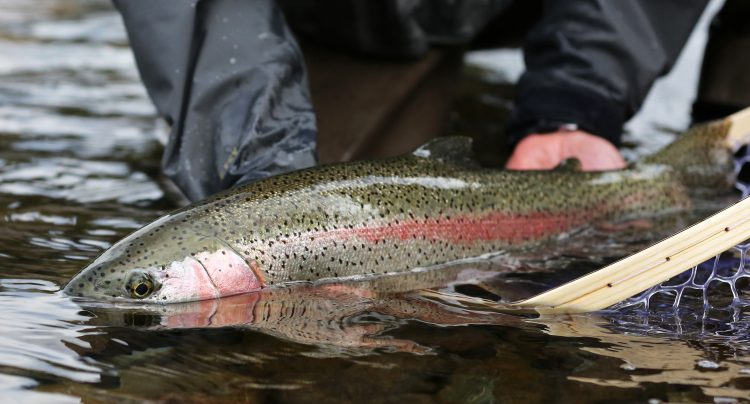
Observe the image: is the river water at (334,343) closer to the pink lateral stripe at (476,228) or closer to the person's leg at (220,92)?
the pink lateral stripe at (476,228)

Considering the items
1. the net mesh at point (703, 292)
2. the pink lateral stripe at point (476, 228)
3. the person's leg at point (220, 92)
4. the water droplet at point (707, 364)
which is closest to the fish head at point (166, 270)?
the pink lateral stripe at point (476, 228)

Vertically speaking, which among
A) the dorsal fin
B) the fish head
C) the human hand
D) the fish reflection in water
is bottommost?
the fish reflection in water

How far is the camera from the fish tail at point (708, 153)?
3223 millimetres

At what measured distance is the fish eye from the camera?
2172mm

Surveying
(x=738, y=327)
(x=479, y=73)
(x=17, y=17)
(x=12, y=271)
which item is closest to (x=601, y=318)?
(x=738, y=327)

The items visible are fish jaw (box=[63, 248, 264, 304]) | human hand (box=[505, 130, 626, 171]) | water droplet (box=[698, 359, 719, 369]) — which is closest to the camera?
water droplet (box=[698, 359, 719, 369])

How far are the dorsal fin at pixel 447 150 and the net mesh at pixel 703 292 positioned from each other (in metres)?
0.70

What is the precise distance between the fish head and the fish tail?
160cm

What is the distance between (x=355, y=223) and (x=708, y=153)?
146cm

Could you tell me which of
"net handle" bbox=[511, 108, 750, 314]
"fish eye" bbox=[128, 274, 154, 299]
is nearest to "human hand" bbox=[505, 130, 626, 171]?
"net handle" bbox=[511, 108, 750, 314]

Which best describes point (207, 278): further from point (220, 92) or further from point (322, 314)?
point (220, 92)

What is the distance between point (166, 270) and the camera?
2.20 meters

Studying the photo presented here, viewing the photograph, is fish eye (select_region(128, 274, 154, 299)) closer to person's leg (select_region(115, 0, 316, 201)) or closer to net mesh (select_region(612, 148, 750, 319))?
person's leg (select_region(115, 0, 316, 201))

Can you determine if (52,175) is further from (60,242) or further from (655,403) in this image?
(655,403)
